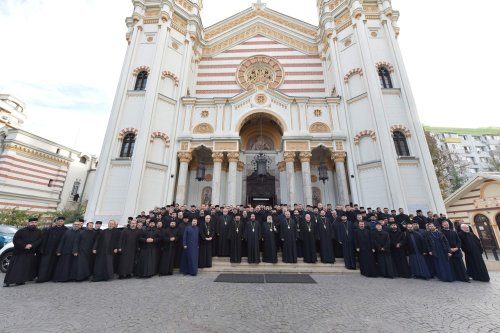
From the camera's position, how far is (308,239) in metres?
7.86

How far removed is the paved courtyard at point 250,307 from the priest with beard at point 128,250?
752 millimetres

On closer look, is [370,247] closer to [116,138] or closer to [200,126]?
[200,126]

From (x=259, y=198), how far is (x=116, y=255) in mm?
9597

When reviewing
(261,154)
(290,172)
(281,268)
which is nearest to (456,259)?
(281,268)

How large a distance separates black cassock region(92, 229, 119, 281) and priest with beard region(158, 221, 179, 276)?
1362 millimetres

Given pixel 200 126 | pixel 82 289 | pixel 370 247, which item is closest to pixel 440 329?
pixel 370 247

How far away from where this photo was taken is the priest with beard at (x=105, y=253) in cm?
628

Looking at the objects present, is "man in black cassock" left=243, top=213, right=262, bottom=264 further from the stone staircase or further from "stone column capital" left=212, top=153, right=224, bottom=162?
"stone column capital" left=212, top=153, right=224, bottom=162

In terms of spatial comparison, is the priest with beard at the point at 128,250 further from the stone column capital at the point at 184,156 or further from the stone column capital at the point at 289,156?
the stone column capital at the point at 289,156

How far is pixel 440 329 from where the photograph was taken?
3.16m

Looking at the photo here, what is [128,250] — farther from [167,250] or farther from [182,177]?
[182,177]

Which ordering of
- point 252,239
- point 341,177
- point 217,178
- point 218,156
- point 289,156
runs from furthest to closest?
point 218,156
point 289,156
point 217,178
point 341,177
point 252,239

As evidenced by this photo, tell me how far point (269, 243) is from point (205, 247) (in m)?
2.28

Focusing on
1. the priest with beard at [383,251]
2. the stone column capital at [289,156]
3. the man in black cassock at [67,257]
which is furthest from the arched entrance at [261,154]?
the man in black cassock at [67,257]
